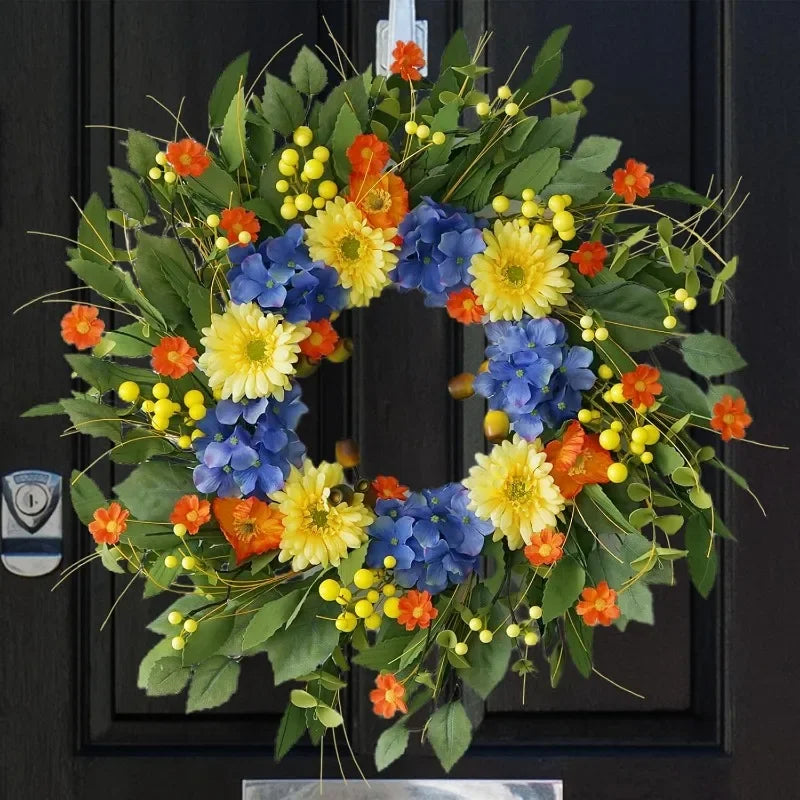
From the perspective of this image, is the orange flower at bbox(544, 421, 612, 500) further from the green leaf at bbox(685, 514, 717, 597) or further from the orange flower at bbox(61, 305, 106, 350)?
the orange flower at bbox(61, 305, 106, 350)

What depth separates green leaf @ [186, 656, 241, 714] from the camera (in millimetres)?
825

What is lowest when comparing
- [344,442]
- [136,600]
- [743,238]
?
[136,600]

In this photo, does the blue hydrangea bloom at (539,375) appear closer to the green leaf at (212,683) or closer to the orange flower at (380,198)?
the orange flower at (380,198)

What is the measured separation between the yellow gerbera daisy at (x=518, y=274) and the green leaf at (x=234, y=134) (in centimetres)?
25

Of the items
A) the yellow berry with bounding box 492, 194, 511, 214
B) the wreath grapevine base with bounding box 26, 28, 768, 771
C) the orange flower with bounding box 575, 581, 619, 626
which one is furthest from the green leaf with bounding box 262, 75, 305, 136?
the orange flower with bounding box 575, 581, 619, 626

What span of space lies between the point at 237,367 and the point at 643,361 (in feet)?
1.74

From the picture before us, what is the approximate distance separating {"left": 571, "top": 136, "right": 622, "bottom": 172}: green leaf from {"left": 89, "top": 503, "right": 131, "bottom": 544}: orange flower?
57cm

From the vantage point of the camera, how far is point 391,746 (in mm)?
849

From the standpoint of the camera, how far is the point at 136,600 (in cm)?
105

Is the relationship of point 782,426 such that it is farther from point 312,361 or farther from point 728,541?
point 312,361

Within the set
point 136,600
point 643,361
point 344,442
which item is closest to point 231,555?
point 344,442

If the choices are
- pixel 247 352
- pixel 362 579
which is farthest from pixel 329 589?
pixel 247 352

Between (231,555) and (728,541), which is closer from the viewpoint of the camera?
Answer: (231,555)

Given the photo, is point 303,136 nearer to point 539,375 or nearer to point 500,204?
point 500,204
